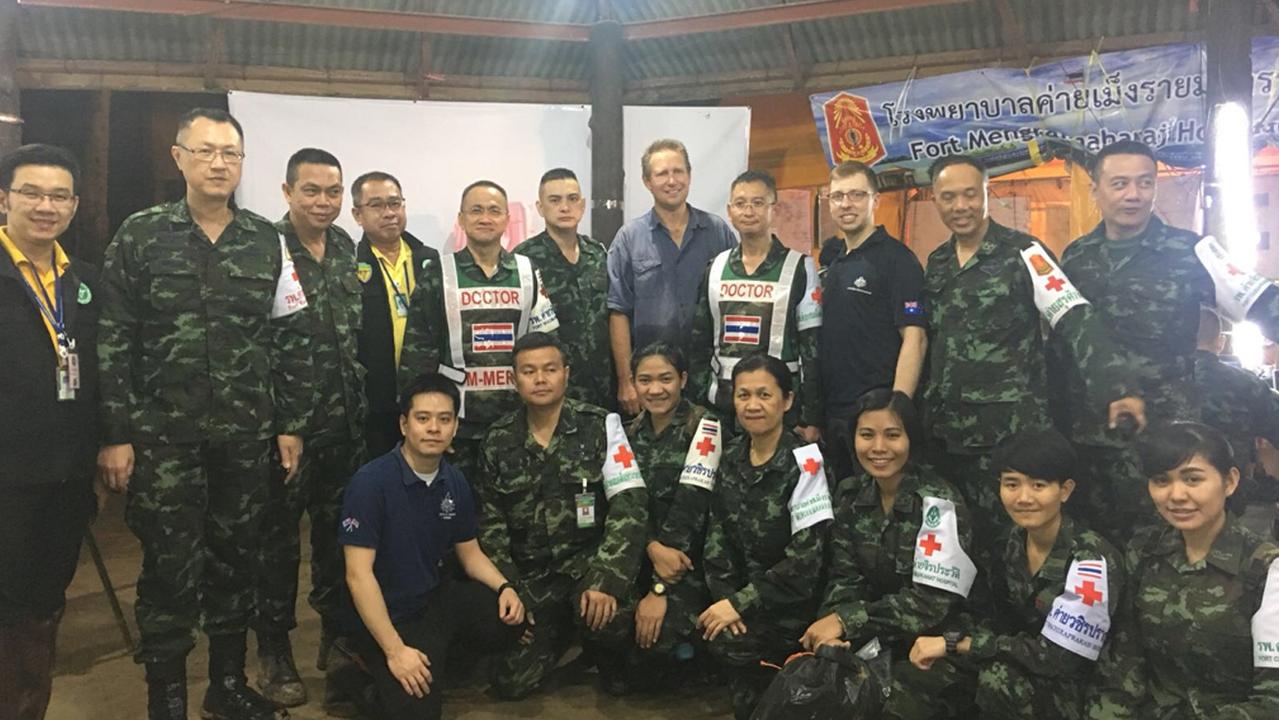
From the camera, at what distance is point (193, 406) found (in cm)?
315

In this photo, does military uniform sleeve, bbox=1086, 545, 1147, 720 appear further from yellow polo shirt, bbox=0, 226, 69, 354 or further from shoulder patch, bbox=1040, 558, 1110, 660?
yellow polo shirt, bbox=0, 226, 69, 354

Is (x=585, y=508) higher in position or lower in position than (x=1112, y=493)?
lower

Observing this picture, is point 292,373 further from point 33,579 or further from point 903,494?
point 903,494

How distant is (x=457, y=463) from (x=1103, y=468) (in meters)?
2.42

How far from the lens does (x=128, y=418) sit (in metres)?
3.06

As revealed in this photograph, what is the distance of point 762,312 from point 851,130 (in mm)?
2350

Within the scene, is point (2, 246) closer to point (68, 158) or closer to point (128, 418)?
point (68, 158)

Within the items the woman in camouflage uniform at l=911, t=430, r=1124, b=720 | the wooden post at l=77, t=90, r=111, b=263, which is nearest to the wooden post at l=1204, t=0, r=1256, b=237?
the woman in camouflage uniform at l=911, t=430, r=1124, b=720

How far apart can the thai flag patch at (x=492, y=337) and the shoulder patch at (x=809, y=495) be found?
1.25 meters

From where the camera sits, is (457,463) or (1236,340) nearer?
(457,463)

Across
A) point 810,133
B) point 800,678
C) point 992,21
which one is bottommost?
point 800,678

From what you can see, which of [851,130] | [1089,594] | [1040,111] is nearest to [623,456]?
[1089,594]

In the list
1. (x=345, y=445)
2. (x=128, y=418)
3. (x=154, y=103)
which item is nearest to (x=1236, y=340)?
(x=345, y=445)

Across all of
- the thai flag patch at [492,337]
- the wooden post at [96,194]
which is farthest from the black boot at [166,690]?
the wooden post at [96,194]
